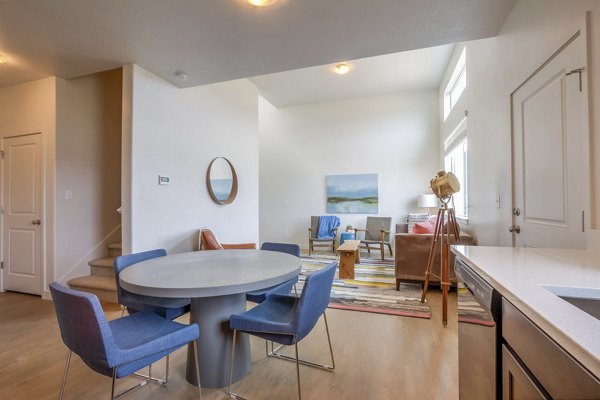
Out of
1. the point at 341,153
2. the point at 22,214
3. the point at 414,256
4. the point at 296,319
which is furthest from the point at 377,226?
the point at 22,214

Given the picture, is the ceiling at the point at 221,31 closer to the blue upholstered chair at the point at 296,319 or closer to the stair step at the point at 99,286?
the blue upholstered chair at the point at 296,319

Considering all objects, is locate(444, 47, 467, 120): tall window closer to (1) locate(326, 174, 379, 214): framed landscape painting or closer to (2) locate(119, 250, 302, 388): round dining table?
(1) locate(326, 174, 379, 214): framed landscape painting

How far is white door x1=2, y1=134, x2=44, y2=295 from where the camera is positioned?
11.0ft

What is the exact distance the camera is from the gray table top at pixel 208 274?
1342 millimetres

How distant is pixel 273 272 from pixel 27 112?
12.6 feet

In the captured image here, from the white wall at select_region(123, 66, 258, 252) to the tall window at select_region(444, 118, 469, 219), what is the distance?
3.28m

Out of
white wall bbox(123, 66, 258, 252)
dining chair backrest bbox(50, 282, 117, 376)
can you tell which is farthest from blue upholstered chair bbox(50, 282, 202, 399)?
white wall bbox(123, 66, 258, 252)

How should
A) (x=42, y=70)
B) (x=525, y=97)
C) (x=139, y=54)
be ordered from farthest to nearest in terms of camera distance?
(x=42, y=70) → (x=139, y=54) → (x=525, y=97)

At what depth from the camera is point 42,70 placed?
3.03 meters

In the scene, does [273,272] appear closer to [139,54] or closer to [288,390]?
[288,390]

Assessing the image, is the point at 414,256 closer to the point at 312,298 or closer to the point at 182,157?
the point at 312,298

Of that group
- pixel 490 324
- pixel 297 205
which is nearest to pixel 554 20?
pixel 490 324

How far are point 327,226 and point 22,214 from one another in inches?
191

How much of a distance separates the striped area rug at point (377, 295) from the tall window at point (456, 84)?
2857mm
